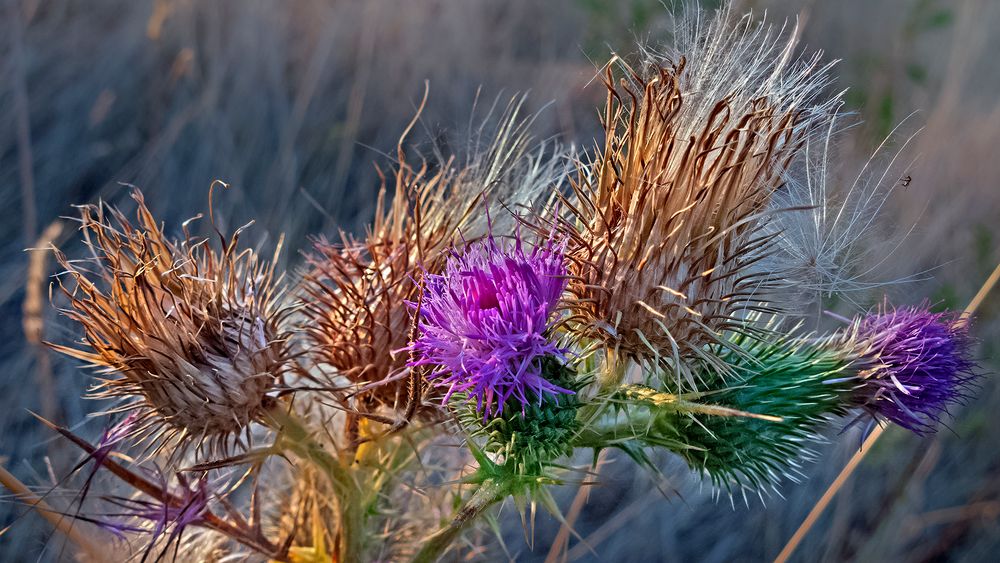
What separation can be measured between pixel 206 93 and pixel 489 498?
171 inches

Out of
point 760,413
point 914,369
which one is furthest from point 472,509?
point 914,369

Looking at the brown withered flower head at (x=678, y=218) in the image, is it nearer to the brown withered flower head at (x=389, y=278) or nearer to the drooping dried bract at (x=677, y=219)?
the drooping dried bract at (x=677, y=219)

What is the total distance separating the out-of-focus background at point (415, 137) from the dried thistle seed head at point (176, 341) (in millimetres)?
1536

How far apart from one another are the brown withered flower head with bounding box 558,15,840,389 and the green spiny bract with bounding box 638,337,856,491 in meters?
0.14

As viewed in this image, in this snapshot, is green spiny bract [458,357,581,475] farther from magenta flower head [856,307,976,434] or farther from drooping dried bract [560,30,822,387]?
magenta flower head [856,307,976,434]

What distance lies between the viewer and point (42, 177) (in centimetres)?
478

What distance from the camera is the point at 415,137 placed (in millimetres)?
5480

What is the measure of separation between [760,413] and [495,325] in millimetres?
757

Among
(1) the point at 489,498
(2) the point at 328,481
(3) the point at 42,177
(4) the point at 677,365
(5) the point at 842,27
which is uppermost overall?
(5) the point at 842,27

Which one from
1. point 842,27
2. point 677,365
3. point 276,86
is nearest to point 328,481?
point 677,365

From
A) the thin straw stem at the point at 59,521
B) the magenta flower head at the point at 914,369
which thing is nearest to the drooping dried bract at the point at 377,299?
the thin straw stem at the point at 59,521

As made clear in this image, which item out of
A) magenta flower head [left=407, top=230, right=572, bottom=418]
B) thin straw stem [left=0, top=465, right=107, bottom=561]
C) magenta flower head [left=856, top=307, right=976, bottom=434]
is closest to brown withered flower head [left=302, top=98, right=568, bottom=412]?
magenta flower head [left=407, top=230, right=572, bottom=418]

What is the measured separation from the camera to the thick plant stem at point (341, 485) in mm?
1925

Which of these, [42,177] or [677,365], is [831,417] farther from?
[42,177]
